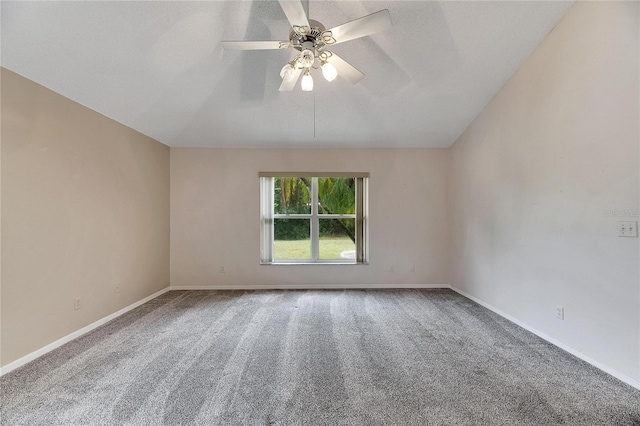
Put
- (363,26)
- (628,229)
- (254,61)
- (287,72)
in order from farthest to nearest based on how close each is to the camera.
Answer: (254,61) → (287,72) → (628,229) → (363,26)

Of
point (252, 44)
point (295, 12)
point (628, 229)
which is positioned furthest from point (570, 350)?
point (252, 44)

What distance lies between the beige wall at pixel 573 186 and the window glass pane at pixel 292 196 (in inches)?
102

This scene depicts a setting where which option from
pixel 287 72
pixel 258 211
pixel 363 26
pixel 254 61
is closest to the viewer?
pixel 363 26

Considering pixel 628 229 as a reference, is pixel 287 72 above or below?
above

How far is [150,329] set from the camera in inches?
117

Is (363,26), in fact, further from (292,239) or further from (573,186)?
(292,239)

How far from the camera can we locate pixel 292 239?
4.80m

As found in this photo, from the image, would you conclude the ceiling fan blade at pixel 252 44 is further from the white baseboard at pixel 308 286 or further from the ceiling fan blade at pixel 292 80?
the white baseboard at pixel 308 286

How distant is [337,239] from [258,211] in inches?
54.0

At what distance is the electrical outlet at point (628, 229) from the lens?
197 centimetres

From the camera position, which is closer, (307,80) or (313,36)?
(313,36)

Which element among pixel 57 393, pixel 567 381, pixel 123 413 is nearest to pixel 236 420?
pixel 123 413

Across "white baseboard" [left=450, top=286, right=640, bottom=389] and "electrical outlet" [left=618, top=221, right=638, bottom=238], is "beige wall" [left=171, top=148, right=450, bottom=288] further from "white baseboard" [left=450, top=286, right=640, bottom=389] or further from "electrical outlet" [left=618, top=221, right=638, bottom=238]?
"electrical outlet" [left=618, top=221, right=638, bottom=238]

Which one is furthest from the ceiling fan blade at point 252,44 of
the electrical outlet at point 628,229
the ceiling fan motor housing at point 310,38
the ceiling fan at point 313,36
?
the electrical outlet at point 628,229
